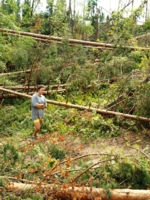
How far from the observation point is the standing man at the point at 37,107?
9.16 metres

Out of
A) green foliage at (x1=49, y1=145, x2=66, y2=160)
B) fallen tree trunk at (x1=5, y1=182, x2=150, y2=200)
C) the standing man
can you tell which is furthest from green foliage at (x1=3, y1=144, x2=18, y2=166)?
the standing man

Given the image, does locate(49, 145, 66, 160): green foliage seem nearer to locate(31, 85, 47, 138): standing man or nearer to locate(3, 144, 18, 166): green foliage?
locate(3, 144, 18, 166): green foliage

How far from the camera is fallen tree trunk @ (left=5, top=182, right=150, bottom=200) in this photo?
16.6ft

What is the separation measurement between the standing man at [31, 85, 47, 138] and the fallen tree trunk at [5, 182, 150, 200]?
409cm

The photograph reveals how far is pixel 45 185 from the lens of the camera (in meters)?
5.14

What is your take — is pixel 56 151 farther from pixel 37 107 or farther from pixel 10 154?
pixel 37 107

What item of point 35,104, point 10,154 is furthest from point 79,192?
point 35,104

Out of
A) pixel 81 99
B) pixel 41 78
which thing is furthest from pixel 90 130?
pixel 41 78

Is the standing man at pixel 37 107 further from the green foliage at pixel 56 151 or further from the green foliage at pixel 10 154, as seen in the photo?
the green foliage at pixel 10 154

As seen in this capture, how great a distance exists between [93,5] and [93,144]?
20.7m

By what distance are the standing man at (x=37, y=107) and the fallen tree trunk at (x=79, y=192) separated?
409 centimetres

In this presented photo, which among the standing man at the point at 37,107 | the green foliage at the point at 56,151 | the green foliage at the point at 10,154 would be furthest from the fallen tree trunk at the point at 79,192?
the standing man at the point at 37,107

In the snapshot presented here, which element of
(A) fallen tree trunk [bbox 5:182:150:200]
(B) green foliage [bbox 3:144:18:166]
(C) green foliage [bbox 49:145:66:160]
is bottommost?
(A) fallen tree trunk [bbox 5:182:150:200]

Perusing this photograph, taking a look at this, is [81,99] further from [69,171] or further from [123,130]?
[69,171]
